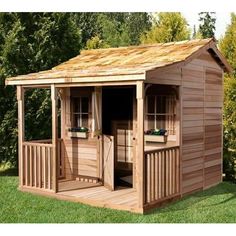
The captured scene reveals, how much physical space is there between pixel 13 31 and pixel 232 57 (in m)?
6.81

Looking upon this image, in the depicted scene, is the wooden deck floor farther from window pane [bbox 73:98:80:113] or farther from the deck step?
window pane [bbox 73:98:80:113]

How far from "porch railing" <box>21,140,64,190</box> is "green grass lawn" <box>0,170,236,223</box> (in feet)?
1.19

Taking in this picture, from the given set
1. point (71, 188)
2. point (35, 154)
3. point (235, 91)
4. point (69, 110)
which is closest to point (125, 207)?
point (71, 188)

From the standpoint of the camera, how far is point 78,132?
1138 centimetres

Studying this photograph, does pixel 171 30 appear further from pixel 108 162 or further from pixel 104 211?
pixel 104 211

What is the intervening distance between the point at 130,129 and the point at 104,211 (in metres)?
2.76

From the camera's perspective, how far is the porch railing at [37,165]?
1024cm

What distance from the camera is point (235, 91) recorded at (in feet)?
45.5

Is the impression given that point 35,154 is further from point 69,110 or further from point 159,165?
point 159,165

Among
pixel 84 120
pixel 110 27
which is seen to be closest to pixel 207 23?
pixel 110 27

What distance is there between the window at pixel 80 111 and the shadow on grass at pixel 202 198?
315cm

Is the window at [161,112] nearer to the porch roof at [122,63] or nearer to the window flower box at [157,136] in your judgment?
the window flower box at [157,136]

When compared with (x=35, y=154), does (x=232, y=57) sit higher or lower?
higher

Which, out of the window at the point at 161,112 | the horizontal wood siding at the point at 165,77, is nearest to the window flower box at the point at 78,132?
the window at the point at 161,112
